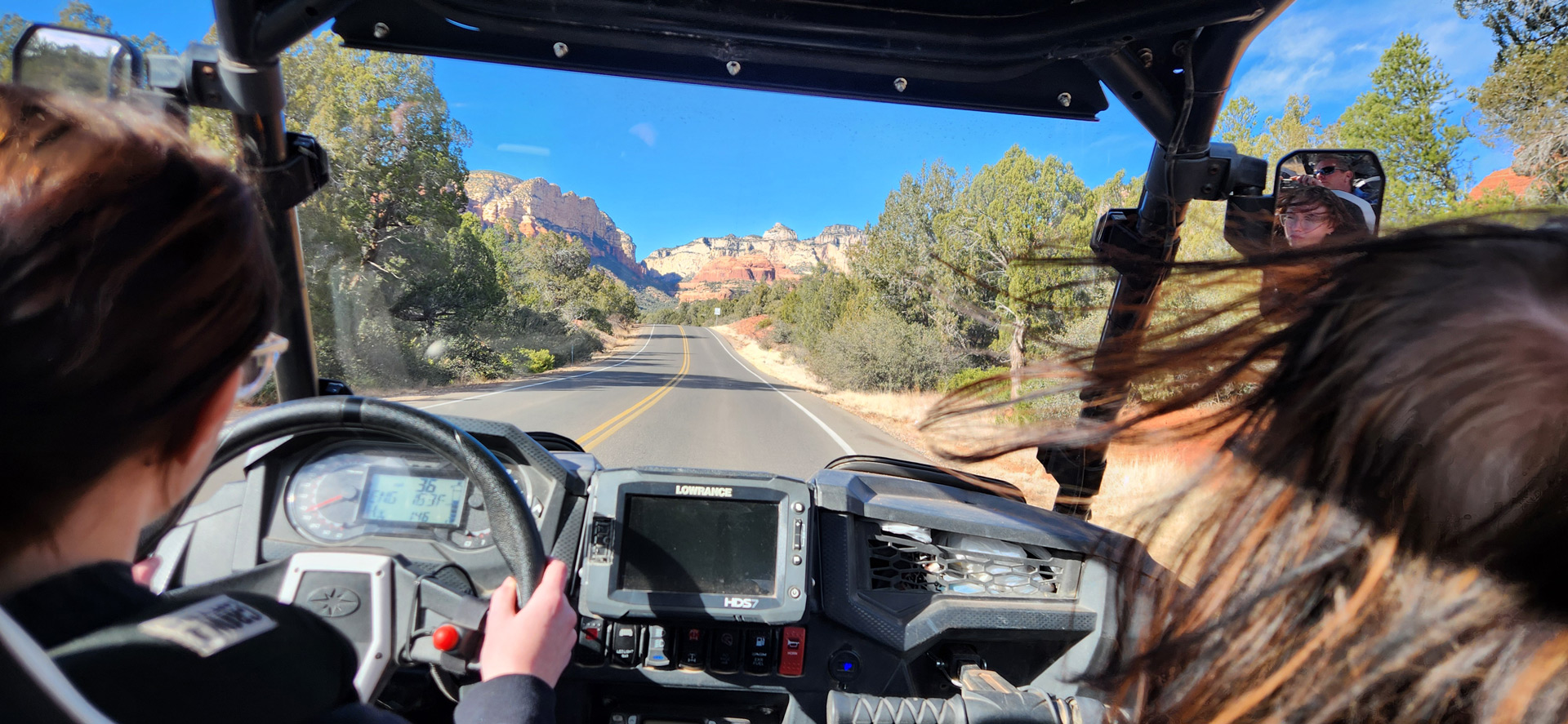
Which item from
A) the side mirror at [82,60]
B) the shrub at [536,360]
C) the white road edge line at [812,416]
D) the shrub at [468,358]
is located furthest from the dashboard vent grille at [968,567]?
the shrub at [536,360]

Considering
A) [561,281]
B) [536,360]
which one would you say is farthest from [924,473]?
[561,281]

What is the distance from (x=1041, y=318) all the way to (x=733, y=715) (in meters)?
1.78

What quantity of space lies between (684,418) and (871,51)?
36.2ft

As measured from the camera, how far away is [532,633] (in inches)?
56.3

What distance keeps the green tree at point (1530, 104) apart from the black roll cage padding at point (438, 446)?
53.6 feet

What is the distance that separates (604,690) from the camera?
241 cm

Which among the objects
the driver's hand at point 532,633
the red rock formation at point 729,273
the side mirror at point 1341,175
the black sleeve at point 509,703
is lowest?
the black sleeve at point 509,703

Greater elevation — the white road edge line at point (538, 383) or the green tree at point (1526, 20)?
the green tree at point (1526, 20)

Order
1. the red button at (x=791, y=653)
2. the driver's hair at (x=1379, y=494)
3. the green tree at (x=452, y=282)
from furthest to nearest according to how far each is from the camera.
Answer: the green tree at (x=452, y=282) → the red button at (x=791, y=653) → the driver's hair at (x=1379, y=494)

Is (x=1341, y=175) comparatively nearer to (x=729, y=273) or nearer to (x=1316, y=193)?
(x=1316, y=193)

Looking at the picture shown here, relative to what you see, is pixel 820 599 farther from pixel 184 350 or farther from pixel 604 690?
pixel 184 350

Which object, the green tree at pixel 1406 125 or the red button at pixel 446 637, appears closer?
the red button at pixel 446 637

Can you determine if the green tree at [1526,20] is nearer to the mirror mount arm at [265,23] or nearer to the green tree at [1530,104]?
the green tree at [1530,104]

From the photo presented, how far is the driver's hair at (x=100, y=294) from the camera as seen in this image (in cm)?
72
